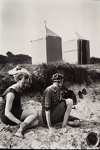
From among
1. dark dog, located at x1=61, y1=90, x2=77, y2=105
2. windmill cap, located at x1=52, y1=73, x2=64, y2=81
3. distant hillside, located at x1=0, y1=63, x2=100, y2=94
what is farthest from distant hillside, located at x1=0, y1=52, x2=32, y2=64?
dark dog, located at x1=61, y1=90, x2=77, y2=105

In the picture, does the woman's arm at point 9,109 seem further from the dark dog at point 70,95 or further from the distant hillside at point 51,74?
the dark dog at point 70,95

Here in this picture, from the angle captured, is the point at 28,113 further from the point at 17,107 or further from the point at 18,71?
the point at 18,71

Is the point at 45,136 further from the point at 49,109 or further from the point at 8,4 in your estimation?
the point at 8,4

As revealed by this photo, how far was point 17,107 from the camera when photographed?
79.7 inches

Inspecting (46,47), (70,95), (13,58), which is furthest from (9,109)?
(46,47)

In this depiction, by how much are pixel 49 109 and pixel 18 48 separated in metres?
0.69

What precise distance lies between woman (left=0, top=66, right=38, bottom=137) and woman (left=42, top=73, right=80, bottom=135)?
13 cm

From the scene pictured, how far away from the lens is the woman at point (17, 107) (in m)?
1.98

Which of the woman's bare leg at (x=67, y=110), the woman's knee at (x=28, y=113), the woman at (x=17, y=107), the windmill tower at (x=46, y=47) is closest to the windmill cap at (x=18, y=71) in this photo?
the woman at (x=17, y=107)

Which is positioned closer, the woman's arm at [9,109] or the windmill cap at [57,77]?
the woman's arm at [9,109]

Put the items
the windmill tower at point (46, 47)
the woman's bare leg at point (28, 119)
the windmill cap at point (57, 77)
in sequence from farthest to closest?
1. the windmill tower at point (46, 47)
2. the windmill cap at point (57, 77)
3. the woman's bare leg at point (28, 119)

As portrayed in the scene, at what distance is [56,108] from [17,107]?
14.4 inches

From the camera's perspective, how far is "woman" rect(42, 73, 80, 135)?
2.03 m

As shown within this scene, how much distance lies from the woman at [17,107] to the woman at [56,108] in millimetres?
127
